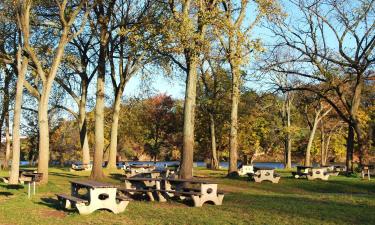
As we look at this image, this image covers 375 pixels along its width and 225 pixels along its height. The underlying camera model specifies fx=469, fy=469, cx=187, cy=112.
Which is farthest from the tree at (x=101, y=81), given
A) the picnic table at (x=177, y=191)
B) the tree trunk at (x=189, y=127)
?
the picnic table at (x=177, y=191)

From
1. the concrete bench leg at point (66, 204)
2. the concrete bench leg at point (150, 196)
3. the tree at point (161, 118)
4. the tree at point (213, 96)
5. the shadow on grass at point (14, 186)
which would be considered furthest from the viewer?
the tree at point (161, 118)

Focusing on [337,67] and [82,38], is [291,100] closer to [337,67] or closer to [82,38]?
[337,67]

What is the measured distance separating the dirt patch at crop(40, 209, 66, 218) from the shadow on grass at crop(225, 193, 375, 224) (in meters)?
4.17

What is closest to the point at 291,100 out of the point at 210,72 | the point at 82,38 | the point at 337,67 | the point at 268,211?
the point at 210,72

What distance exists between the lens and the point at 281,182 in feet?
75.9

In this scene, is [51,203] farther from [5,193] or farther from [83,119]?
[83,119]

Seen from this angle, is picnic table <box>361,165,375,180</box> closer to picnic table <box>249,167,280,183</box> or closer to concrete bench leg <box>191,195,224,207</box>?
picnic table <box>249,167,280,183</box>

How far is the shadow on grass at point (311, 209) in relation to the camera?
10.4 m

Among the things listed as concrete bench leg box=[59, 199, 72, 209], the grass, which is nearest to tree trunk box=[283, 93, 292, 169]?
the grass

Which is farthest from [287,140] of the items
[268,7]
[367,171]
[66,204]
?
[66,204]

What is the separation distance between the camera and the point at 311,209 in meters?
12.0

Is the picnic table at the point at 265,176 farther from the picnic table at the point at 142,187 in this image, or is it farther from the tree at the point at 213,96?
the tree at the point at 213,96

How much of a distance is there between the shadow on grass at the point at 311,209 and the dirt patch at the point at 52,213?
417 cm

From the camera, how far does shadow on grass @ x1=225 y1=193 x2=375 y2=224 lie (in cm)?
1041
